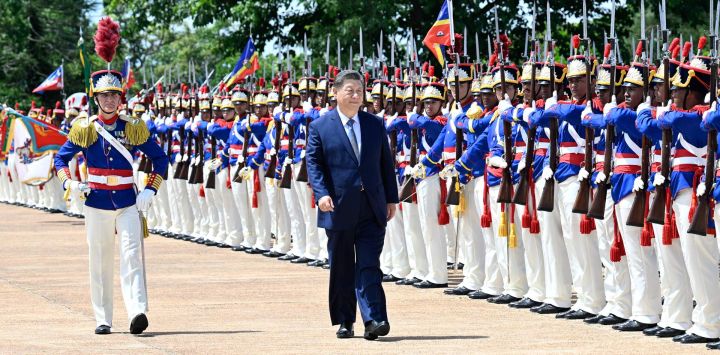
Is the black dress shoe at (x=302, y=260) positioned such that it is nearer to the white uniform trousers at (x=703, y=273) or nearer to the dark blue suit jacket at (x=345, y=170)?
the dark blue suit jacket at (x=345, y=170)

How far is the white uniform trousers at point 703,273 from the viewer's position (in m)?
10.3

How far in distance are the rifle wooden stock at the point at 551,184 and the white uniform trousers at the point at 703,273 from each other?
1.85 meters

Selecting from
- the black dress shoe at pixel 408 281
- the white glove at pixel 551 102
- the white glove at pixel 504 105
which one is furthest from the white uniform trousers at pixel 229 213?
the white glove at pixel 551 102

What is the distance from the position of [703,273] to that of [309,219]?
800cm

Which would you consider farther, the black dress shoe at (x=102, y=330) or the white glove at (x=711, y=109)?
the black dress shoe at (x=102, y=330)

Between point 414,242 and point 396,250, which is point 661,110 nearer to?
point 414,242

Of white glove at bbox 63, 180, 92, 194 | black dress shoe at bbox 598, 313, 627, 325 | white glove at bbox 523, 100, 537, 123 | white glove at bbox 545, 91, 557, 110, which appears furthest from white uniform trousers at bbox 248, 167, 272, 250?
black dress shoe at bbox 598, 313, 627, 325

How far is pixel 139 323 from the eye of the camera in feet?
36.3

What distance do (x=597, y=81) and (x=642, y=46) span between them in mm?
500

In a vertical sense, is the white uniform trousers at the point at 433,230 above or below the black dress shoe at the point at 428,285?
above

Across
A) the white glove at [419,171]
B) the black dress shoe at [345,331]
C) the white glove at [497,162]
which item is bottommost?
the black dress shoe at [345,331]

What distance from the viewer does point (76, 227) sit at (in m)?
26.2

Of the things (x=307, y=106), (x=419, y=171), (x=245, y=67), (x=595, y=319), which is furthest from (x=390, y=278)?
(x=245, y=67)

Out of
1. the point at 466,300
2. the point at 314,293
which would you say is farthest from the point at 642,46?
the point at 314,293
